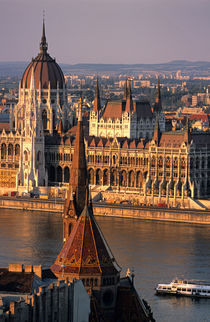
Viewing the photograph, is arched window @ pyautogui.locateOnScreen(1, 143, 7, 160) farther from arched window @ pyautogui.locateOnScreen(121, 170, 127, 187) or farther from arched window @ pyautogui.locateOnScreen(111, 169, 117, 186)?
arched window @ pyautogui.locateOnScreen(121, 170, 127, 187)

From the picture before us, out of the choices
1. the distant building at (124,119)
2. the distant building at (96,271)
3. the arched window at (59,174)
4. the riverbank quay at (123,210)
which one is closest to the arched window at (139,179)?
the riverbank quay at (123,210)

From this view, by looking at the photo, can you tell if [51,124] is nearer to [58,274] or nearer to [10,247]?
[10,247]

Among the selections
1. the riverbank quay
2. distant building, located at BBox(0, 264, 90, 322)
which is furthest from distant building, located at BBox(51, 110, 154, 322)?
the riverbank quay

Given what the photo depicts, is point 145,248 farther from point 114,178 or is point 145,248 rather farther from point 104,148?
point 104,148

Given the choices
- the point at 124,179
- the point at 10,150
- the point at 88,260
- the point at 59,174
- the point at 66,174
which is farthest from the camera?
the point at 10,150

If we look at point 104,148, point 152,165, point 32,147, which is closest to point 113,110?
point 104,148

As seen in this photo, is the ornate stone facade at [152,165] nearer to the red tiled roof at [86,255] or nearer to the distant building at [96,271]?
the distant building at [96,271]
